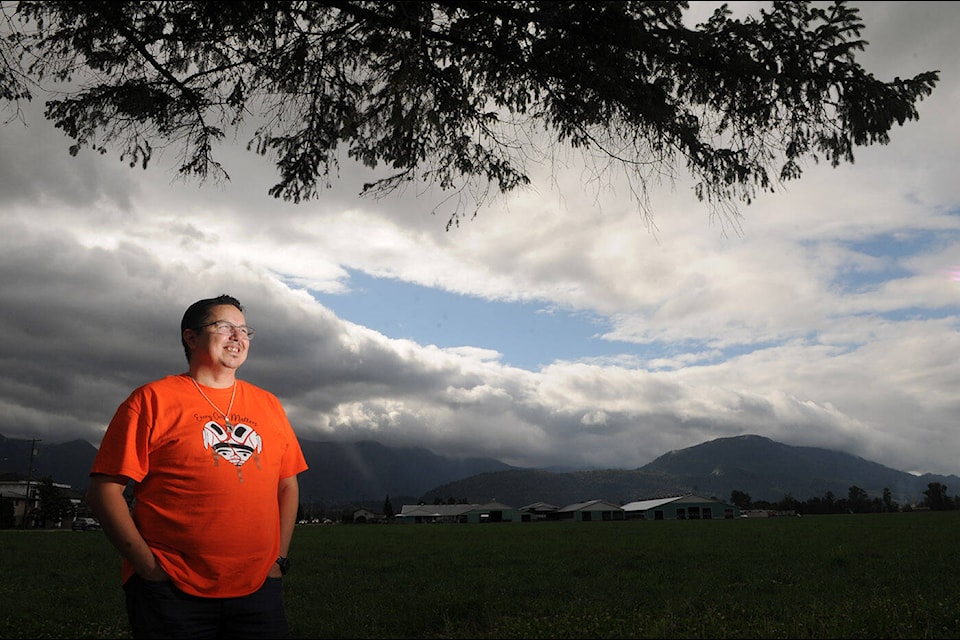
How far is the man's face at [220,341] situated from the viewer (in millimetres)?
3502

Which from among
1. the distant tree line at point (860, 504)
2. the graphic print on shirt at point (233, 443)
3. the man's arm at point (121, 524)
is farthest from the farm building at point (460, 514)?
the man's arm at point (121, 524)

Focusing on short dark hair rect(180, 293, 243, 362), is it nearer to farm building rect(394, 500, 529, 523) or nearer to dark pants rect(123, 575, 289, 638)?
dark pants rect(123, 575, 289, 638)

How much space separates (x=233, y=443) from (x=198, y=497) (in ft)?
0.93

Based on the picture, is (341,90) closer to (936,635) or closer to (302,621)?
(302,621)

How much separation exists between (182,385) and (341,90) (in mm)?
4566

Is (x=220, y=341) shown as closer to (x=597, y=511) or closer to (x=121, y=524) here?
(x=121, y=524)

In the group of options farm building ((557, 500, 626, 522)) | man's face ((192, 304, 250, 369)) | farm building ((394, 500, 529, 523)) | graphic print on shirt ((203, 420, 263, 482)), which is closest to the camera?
graphic print on shirt ((203, 420, 263, 482))

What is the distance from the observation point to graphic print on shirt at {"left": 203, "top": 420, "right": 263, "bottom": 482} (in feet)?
10.9

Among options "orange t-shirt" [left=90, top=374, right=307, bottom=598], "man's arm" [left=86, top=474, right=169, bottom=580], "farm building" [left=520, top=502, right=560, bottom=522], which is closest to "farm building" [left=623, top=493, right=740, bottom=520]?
"farm building" [left=520, top=502, right=560, bottom=522]

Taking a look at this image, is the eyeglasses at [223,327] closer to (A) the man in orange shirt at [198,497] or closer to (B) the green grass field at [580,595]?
(A) the man in orange shirt at [198,497]

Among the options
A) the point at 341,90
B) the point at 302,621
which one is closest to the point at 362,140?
the point at 341,90

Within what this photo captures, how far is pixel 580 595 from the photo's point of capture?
10.9m

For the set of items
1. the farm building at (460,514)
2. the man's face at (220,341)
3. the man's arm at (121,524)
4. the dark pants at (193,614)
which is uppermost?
the man's face at (220,341)

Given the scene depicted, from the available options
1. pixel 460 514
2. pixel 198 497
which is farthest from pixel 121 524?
pixel 460 514
